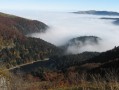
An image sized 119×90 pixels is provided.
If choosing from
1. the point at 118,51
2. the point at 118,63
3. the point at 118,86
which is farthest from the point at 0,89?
the point at 118,51

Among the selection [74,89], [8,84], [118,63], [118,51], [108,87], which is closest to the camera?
[108,87]

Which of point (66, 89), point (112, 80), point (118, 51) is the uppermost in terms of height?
point (112, 80)

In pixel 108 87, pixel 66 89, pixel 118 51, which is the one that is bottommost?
pixel 118 51

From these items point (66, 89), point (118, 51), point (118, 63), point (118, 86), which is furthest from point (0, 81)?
point (118, 51)

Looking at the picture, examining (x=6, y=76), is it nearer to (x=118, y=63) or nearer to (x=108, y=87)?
(x=108, y=87)

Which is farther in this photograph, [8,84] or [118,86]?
[8,84]

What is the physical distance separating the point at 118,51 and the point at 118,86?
17480 centimetres

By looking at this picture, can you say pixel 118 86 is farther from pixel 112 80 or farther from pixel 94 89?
pixel 94 89

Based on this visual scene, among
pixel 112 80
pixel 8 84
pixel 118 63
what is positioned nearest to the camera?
pixel 112 80

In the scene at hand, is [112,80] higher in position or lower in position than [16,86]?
higher

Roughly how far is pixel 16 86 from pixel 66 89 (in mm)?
4155

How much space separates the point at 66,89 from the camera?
2417 centimetres

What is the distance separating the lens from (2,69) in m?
21.9

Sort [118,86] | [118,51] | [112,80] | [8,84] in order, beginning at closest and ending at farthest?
[118,86] < [112,80] < [8,84] < [118,51]
